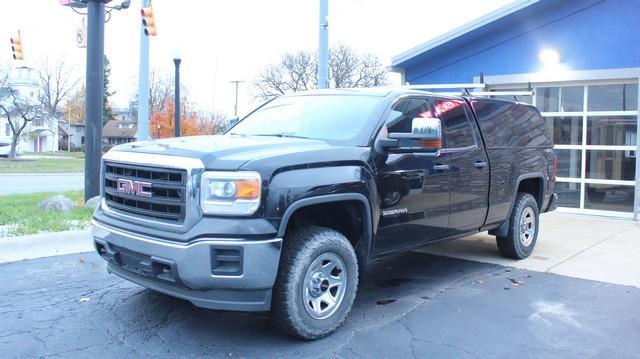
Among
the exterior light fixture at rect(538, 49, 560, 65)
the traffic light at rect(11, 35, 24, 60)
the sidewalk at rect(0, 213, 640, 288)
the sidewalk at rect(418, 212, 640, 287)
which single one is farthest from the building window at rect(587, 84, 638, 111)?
the traffic light at rect(11, 35, 24, 60)

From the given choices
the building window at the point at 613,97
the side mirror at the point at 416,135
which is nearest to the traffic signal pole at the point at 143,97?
the side mirror at the point at 416,135

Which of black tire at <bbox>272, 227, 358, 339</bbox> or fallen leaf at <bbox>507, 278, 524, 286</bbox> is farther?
fallen leaf at <bbox>507, 278, 524, 286</bbox>

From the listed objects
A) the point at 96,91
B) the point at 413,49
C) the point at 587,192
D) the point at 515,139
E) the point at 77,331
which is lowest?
the point at 77,331

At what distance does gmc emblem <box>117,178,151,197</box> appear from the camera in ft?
14.1

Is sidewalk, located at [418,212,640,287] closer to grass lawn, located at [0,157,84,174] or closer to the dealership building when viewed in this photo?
the dealership building

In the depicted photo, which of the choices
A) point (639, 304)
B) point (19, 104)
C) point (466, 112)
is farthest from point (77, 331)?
point (19, 104)

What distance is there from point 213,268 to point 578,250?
5840 millimetres

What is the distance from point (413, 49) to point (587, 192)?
465 centimetres

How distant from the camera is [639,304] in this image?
5.47 meters

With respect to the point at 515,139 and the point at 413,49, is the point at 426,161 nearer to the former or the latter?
the point at 515,139

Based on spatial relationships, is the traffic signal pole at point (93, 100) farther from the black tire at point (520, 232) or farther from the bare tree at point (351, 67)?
the bare tree at point (351, 67)

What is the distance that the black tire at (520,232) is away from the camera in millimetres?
7117

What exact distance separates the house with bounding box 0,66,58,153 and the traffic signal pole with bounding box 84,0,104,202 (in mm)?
37133

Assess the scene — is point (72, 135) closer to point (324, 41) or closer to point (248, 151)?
point (324, 41)
